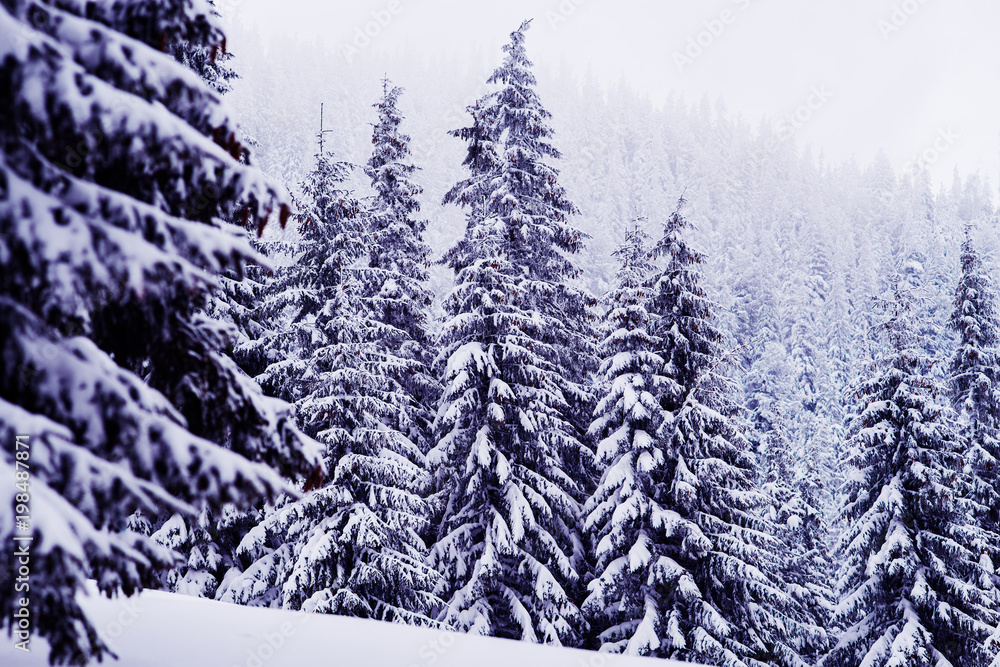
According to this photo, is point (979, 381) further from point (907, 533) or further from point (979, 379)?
point (907, 533)

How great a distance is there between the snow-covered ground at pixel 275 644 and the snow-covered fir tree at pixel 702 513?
9148mm

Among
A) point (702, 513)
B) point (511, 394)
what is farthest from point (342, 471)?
point (702, 513)

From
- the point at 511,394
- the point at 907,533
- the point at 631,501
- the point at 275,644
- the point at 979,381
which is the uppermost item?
the point at 979,381

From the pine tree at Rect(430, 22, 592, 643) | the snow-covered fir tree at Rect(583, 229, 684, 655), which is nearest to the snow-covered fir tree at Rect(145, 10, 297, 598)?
the pine tree at Rect(430, 22, 592, 643)

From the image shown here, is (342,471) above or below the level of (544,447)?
below

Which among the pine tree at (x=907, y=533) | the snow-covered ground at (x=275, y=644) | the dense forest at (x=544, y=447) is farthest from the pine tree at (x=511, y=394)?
the pine tree at (x=907, y=533)

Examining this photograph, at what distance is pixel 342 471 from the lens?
1380cm

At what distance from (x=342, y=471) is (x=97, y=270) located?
11.9 m

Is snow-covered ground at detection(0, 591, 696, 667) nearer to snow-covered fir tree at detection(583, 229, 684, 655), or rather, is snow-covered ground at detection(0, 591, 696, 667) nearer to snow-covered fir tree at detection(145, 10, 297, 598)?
snow-covered fir tree at detection(145, 10, 297, 598)

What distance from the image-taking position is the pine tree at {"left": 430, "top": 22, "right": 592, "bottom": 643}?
14695mm

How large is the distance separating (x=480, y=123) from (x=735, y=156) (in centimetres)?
12117

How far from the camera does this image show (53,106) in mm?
2521

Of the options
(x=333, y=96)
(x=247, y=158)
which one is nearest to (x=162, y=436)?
(x=247, y=158)

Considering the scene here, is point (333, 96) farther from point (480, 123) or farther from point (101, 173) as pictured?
point (101, 173)
